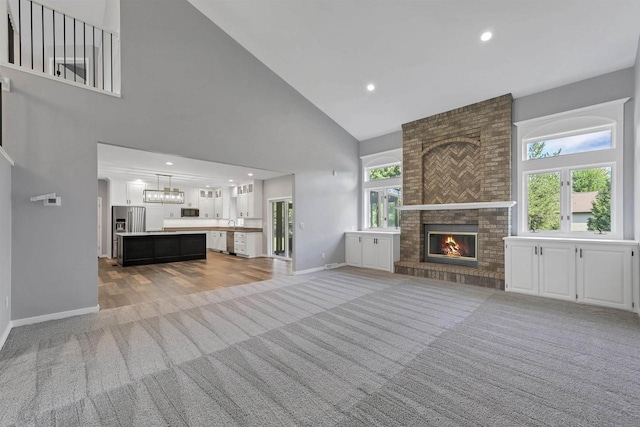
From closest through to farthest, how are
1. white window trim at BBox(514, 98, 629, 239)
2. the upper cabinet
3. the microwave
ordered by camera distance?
1. white window trim at BBox(514, 98, 629, 239)
2. the upper cabinet
3. the microwave

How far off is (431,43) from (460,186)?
9.62 feet

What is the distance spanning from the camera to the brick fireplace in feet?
17.6

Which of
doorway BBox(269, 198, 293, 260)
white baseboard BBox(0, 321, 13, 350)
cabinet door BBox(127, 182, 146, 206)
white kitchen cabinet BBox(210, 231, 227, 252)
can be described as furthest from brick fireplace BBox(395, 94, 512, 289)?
cabinet door BBox(127, 182, 146, 206)

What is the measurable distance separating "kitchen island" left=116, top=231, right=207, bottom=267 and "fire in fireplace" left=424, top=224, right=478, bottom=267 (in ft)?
21.7

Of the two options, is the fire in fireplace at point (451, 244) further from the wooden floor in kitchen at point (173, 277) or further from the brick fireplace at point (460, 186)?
the wooden floor in kitchen at point (173, 277)

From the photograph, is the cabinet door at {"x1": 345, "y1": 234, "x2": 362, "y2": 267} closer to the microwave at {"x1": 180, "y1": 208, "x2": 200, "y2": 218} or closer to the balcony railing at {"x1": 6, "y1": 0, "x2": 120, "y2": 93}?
the balcony railing at {"x1": 6, "y1": 0, "x2": 120, "y2": 93}

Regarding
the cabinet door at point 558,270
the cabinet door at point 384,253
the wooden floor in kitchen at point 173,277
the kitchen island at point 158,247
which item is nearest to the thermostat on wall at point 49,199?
the wooden floor in kitchen at point 173,277

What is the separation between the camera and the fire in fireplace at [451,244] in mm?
5902

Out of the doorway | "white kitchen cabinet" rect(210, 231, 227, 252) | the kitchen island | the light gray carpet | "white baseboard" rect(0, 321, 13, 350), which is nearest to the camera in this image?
the light gray carpet

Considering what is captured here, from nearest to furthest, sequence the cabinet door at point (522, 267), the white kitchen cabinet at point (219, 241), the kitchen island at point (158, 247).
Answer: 1. the cabinet door at point (522, 267)
2. the kitchen island at point (158, 247)
3. the white kitchen cabinet at point (219, 241)

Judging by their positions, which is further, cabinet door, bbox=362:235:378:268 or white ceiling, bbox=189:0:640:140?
cabinet door, bbox=362:235:378:268

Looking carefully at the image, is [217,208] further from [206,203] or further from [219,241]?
[219,241]

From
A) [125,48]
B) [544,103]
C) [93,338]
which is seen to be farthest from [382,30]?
[93,338]

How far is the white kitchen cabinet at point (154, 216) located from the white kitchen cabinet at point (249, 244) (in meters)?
2.88
